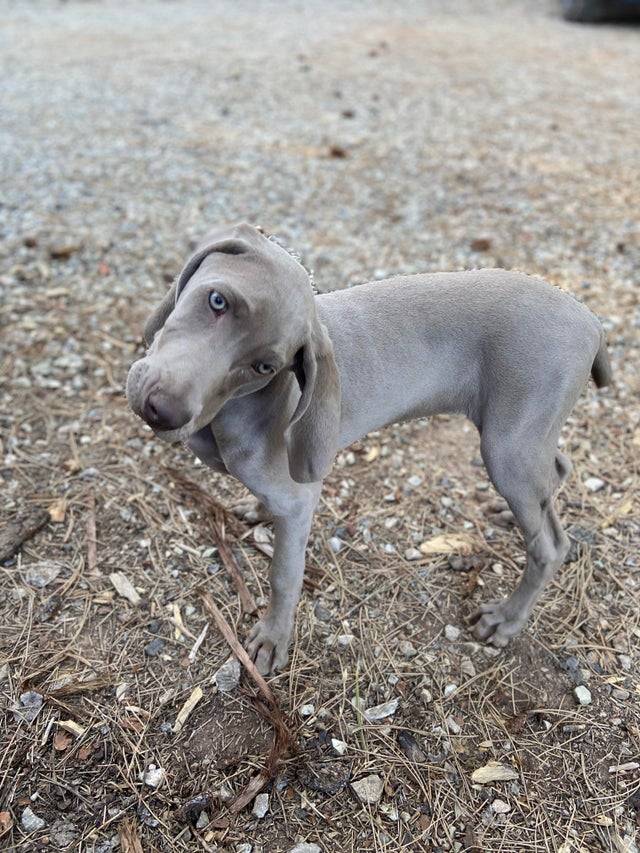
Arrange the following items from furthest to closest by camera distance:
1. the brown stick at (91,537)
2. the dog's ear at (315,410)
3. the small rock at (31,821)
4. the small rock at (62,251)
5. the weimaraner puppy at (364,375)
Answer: the small rock at (62,251), the brown stick at (91,537), the small rock at (31,821), the dog's ear at (315,410), the weimaraner puppy at (364,375)

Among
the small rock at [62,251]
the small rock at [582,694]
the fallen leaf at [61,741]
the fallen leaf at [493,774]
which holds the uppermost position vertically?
the small rock at [62,251]

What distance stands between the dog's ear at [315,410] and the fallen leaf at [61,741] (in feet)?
4.40

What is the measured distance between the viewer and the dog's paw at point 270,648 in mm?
2820

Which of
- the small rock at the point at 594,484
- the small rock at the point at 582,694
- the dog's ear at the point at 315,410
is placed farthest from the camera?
the small rock at the point at 594,484

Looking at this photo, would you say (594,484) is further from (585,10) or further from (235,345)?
(585,10)

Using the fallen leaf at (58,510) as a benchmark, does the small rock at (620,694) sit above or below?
below

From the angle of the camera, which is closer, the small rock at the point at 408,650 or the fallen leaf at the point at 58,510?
the small rock at the point at 408,650

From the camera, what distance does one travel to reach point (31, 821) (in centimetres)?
234

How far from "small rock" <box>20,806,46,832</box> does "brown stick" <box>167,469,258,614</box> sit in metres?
1.08

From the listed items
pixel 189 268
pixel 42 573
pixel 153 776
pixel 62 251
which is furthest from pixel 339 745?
pixel 62 251

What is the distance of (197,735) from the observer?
2617 millimetres

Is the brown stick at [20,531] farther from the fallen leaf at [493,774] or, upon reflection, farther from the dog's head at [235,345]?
the fallen leaf at [493,774]

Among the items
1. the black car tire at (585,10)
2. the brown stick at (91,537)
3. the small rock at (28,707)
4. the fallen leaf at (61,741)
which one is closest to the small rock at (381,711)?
the fallen leaf at (61,741)

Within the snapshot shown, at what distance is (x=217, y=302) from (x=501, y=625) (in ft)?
6.33
